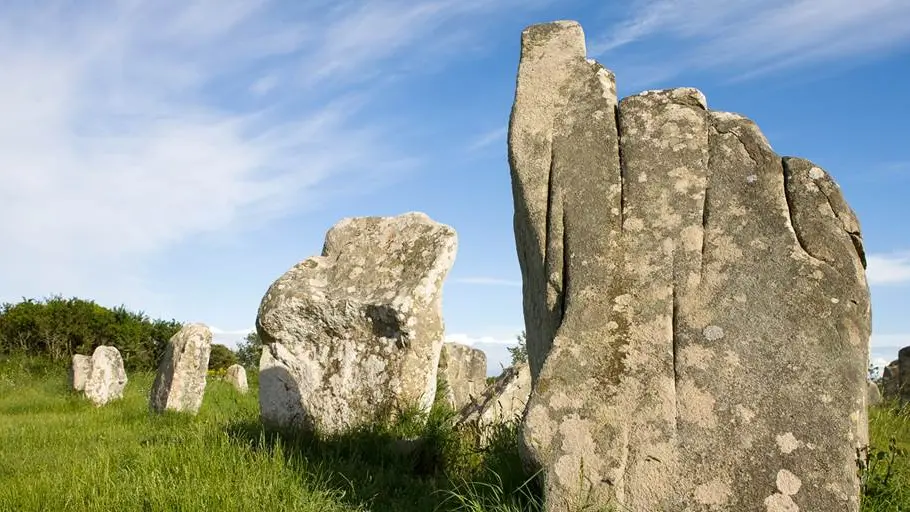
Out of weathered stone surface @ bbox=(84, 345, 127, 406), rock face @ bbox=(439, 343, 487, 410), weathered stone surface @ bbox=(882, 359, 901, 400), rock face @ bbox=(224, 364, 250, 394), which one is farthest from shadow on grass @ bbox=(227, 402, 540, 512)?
weathered stone surface @ bbox=(882, 359, 901, 400)

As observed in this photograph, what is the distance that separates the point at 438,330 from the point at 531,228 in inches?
122

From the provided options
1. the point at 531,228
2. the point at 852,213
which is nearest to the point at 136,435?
the point at 531,228

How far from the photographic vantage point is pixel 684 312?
4.97 meters

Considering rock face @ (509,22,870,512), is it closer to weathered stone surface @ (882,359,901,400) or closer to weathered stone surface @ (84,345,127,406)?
weathered stone surface @ (882,359,901,400)

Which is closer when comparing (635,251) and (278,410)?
(635,251)

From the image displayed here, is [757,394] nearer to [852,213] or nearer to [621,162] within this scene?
[852,213]

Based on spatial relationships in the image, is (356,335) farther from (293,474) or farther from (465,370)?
(465,370)

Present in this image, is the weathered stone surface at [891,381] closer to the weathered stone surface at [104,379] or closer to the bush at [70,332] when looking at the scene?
the weathered stone surface at [104,379]

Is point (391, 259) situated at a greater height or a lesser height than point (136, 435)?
greater

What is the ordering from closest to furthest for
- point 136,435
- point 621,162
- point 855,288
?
1. point 855,288
2. point 621,162
3. point 136,435

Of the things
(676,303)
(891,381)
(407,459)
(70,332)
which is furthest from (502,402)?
(70,332)

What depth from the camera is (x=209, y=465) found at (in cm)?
623

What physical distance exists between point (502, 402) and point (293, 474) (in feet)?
9.25

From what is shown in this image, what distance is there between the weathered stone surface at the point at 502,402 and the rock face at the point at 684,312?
2.26 meters
